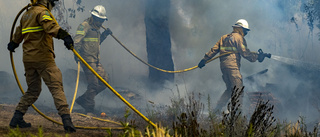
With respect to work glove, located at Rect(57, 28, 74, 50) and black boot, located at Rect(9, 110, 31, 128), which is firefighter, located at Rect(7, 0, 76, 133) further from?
work glove, located at Rect(57, 28, 74, 50)

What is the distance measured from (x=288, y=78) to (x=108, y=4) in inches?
295

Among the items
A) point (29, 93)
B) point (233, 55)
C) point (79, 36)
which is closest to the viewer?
point (29, 93)

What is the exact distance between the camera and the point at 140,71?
13.3 meters

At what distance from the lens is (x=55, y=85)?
165 inches

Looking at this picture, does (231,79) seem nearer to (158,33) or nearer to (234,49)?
(234,49)

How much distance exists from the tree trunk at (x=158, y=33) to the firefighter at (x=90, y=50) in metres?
2.90

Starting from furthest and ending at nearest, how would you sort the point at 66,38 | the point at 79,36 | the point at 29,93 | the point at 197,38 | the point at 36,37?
the point at 197,38 → the point at 79,36 → the point at 29,93 → the point at 36,37 → the point at 66,38

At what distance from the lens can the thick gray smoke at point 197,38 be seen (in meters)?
12.8

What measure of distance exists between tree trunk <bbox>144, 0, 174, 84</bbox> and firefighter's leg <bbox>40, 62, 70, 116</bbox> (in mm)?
6692

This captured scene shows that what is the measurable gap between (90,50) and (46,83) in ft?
12.3

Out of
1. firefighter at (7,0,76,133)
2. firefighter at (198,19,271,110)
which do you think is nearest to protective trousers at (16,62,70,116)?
firefighter at (7,0,76,133)

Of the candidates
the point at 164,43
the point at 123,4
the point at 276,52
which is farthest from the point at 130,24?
the point at 276,52

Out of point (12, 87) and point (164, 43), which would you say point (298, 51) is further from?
point (12, 87)

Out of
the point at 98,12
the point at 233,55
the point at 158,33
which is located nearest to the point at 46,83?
the point at 98,12
